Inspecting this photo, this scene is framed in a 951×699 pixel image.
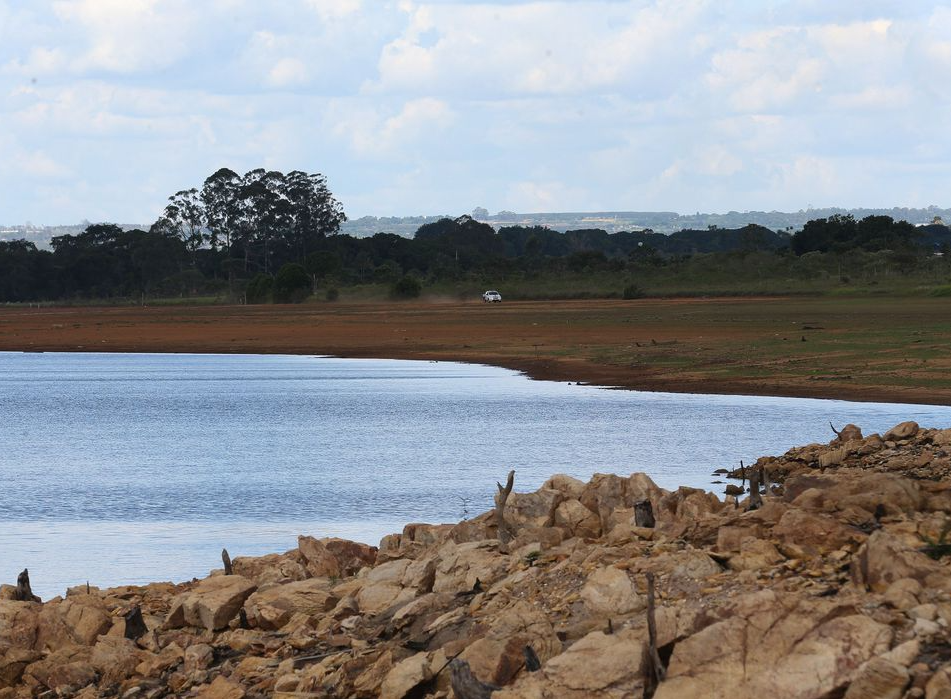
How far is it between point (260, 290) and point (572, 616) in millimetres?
102000

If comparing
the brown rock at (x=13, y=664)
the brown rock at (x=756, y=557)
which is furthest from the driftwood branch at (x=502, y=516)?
the brown rock at (x=13, y=664)

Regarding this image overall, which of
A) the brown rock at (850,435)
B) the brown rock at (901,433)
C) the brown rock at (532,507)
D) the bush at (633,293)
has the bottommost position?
the bush at (633,293)

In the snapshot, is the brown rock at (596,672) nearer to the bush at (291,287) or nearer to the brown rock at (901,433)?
the brown rock at (901,433)

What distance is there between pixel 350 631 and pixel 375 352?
4848 cm

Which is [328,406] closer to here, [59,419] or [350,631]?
[59,419]

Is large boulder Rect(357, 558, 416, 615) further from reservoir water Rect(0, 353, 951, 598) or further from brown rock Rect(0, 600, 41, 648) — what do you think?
reservoir water Rect(0, 353, 951, 598)

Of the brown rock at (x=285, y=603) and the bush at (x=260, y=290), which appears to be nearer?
the brown rock at (x=285, y=603)

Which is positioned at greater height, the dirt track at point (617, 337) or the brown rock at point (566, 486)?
the brown rock at point (566, 486)

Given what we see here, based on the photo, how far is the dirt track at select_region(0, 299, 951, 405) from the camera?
39.5m

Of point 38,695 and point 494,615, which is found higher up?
point 494,615

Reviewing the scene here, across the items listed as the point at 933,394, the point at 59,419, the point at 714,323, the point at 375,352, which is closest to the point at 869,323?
the point at 714,323

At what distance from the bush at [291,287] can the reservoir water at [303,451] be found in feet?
195

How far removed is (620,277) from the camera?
359 feet

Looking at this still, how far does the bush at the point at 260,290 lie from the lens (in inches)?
4309
